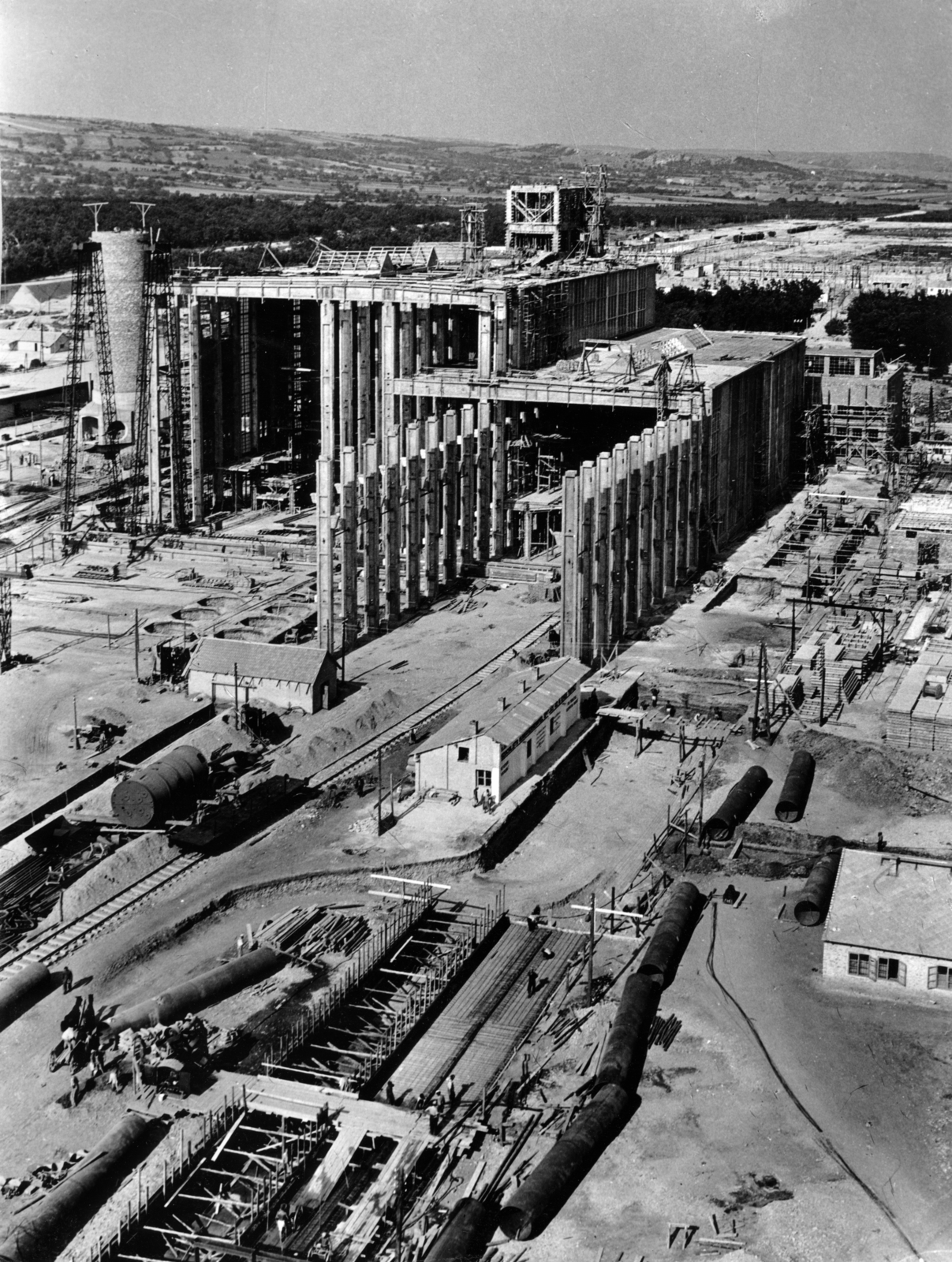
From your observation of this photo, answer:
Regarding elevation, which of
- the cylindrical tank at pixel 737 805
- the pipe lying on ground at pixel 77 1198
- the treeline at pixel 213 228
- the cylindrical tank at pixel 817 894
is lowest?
the pipe lying on ground at pixel 77 1198

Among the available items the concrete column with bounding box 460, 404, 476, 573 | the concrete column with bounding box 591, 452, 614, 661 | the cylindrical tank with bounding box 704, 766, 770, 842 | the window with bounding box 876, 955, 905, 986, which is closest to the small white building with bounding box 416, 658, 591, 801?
the cylindrical tank with bounding box 704, 766, 770, 842

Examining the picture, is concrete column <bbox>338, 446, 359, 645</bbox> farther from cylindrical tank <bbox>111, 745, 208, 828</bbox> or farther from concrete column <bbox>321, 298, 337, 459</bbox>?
concrete column <bbox>321, 298, 337, 459</bbox>

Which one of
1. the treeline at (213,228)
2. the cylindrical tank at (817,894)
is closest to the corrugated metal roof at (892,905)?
the cylindrical tank at (817,894)

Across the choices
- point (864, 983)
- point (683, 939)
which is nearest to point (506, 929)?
point (683, 939)

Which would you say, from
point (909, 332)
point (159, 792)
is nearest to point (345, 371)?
point (159, 792)

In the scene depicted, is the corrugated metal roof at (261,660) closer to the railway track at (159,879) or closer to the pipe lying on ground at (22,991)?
the railway track at (159,879)

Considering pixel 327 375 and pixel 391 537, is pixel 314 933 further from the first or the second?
pixel 327 375

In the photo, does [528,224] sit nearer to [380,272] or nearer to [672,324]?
[380,272]
